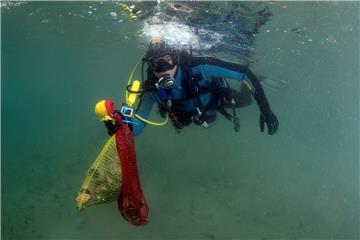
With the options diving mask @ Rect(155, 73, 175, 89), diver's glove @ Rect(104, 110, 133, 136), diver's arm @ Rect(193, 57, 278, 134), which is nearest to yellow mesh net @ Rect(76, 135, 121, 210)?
diver's glove @ Rect(104, 110, 133, 136)

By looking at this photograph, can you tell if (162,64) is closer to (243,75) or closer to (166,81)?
(166,81)

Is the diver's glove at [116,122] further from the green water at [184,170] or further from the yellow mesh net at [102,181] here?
the green water at [184,170]

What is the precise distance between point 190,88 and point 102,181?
3.13 m

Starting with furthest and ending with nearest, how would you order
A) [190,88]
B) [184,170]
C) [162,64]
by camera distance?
[184,170] < [190,88] < [162,64]

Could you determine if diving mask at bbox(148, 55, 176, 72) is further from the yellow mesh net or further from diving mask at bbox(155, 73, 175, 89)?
the yellow mesh net

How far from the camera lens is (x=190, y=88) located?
6.26 metres

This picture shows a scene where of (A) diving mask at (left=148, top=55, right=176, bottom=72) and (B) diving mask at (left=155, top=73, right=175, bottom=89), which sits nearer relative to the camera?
(B) diving mask at (left=155, top=73, right=175, bottom=89)

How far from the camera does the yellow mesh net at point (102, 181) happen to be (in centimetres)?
348

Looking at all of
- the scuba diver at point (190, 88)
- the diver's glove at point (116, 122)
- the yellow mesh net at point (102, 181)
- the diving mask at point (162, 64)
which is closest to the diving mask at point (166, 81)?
the scuba diver at point (190, 88)

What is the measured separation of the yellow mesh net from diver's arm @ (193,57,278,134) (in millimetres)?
3157

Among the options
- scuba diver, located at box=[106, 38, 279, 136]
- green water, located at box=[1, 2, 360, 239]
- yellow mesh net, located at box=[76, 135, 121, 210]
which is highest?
yellow mesh net, located at box=[76, 135, 121, 210]

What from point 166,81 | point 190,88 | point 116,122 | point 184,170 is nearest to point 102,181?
point 116,122

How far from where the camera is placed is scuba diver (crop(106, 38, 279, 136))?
19.7ft

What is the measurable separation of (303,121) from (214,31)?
35631 mm
